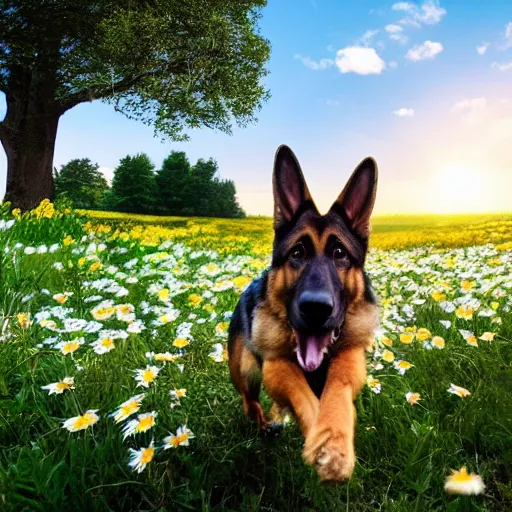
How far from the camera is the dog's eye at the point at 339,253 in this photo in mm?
2521

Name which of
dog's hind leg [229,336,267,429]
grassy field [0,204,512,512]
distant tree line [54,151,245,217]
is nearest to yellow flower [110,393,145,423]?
grassy field [0,204,512,512]

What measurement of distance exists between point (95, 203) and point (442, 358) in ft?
132

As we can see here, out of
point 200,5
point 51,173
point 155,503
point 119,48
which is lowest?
point 155,503

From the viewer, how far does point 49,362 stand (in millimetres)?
3768

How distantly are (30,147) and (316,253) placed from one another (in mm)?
18684

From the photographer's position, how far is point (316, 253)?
248cm

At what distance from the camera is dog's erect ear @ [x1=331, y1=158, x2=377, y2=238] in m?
2.57

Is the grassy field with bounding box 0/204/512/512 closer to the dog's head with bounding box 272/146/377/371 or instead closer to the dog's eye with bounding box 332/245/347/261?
the dog's head with bounding box 272/146/377/371

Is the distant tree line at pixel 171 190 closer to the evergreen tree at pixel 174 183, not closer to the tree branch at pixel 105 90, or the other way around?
the evergreen tree at pixel 174 183

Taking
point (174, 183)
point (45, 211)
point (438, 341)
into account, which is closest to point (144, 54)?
point (45, 211)

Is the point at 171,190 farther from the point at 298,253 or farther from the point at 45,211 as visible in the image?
the point at 298,253

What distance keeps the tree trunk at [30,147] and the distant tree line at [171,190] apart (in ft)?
15.2

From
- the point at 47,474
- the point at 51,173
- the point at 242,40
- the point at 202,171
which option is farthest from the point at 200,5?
the point at 47,474

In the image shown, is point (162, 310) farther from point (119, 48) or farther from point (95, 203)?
point (95, 203)
